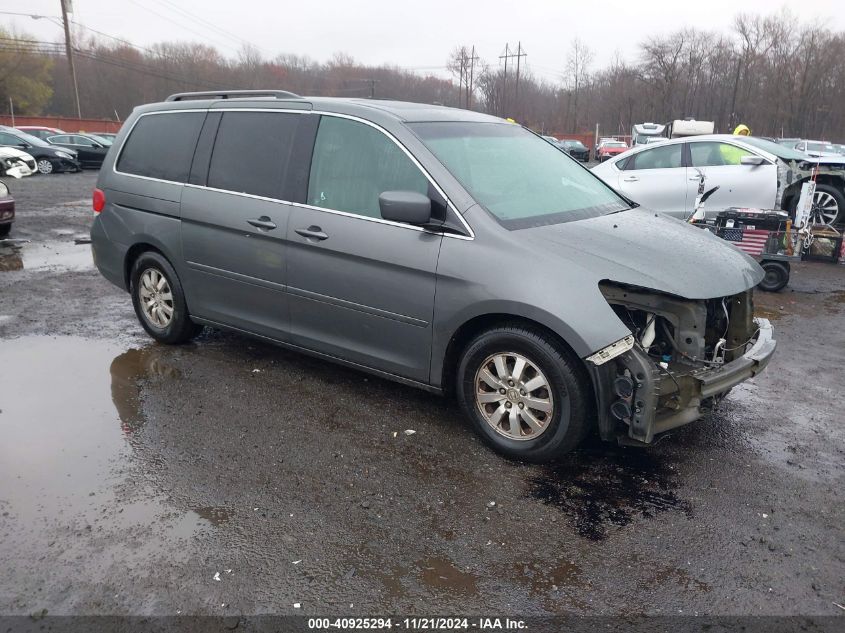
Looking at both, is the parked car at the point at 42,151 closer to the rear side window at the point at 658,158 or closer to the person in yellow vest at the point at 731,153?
the rear side window at the point at 658,158

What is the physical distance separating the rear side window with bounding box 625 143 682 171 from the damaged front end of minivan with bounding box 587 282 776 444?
22.1 ft

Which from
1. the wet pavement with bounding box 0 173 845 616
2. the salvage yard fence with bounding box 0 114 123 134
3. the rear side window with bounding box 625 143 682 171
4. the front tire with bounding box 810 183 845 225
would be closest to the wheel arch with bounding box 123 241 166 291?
the wet pavement with bounding box 0 173 845 616

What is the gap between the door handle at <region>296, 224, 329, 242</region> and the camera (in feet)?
14.1

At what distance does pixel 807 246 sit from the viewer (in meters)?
8.41

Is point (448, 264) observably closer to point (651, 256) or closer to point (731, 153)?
point (651, 256)

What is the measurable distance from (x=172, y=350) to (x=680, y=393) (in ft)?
13.3

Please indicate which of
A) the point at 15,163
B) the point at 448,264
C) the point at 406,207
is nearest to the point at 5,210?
the point at 406,207

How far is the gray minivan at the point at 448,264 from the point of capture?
351cm

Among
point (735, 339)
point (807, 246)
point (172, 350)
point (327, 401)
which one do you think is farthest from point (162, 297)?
point (807, 246)

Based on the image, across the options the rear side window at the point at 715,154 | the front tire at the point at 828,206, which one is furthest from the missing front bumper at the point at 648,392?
the front tire at the point at 828,206

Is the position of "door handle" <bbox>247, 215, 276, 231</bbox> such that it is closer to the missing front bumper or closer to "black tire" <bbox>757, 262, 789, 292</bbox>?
the missing front bumper

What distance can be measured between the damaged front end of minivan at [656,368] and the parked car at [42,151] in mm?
25140

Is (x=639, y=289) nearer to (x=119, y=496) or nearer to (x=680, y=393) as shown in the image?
(x=680, y=393)

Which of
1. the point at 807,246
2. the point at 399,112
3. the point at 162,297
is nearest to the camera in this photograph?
the point at 399,112
